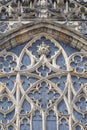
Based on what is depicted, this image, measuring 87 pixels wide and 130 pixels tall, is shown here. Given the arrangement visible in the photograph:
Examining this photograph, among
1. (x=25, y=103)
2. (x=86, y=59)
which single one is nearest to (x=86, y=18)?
(x=86, y=59)

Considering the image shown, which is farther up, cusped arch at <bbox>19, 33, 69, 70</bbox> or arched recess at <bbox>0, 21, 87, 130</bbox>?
cusped arch at <bbox>19, 33, 69, 70</bbox>

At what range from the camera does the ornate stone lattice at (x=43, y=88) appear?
22734mm

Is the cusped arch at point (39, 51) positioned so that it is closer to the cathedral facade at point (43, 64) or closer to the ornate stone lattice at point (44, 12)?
the cathedral facade at point (43, 64)

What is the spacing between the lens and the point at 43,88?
23297 mm

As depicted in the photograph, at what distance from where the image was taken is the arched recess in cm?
2273

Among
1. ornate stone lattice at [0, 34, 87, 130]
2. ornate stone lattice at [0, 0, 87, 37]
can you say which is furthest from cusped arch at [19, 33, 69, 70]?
ornate stone lattice at [0, 0, 87, 37]

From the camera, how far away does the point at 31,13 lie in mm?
24266

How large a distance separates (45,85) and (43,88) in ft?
0.37

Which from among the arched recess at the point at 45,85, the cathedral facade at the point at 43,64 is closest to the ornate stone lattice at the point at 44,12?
the cathedral facade at the point at 43,64

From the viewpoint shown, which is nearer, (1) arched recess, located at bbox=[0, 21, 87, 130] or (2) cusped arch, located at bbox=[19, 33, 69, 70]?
(1) arched recess, located at bbox=[0, 21, 87, 130]

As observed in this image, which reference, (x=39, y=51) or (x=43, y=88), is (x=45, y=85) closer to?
(x=43, y=88)

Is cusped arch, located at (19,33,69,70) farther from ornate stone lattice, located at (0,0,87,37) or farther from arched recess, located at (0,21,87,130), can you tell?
ornate stone lattice, located at (0,0,87,37)

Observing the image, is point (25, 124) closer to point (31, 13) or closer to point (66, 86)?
point (66, 86)

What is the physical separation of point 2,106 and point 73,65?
243cm
